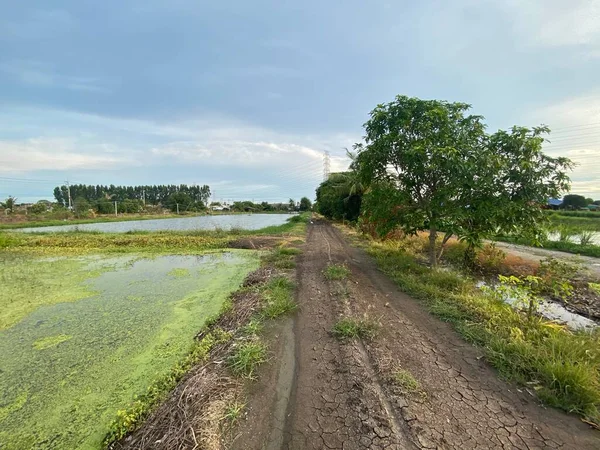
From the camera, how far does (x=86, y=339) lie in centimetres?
403

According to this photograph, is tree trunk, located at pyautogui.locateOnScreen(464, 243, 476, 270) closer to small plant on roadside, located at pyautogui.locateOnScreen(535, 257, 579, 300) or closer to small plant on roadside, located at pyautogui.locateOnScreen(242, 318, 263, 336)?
small plant on roadside, located at pyautogui.locateOnScreen(535, 257, 579, 300)

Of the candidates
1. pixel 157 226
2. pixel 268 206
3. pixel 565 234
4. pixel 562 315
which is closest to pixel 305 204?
pixel 268 206

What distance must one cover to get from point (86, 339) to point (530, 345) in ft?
20.6

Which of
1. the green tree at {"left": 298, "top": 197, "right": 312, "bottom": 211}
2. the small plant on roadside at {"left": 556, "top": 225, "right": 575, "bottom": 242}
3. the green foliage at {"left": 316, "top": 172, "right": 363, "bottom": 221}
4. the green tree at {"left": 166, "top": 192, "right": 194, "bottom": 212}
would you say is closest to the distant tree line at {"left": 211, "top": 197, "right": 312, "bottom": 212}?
the green tree at {"left": 298, "top": 197, "right": 312, "bottom": 211}

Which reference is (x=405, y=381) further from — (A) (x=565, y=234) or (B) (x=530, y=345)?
(A) (x=565, y=234)

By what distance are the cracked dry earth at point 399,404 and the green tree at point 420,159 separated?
352cm

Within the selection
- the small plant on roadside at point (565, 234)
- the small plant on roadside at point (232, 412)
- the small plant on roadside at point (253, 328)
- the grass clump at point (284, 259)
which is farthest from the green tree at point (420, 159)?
the small plant on roadside at point (565, 234)

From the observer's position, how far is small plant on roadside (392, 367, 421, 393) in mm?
2449

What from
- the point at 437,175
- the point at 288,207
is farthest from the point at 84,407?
the point at 288,207

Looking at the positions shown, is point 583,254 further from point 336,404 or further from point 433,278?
Result: point 336,404

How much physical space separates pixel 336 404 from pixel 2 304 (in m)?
Answer: 7.68

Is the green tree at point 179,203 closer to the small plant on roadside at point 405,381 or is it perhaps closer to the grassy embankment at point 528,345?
the grassy embankment at point 528,345

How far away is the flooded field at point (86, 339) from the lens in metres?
2.45

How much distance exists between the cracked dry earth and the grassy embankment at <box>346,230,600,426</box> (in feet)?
0.58
